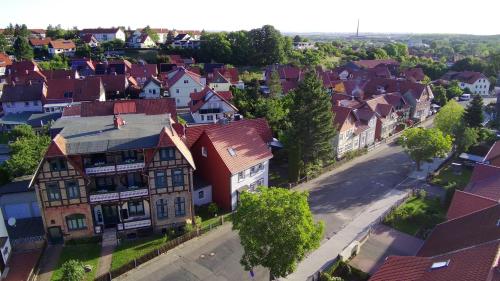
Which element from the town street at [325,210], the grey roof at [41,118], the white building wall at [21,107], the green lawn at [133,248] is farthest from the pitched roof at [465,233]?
the white building wall at [21,107]

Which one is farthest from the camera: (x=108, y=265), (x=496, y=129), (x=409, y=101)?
(x=409, y=101)

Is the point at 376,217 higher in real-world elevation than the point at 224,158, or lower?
lower

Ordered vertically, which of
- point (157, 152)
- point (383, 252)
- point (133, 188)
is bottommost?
point (383, 252)

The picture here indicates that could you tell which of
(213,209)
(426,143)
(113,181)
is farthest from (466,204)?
(113,181)

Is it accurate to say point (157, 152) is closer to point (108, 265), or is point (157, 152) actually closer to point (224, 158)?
point (224, 158)

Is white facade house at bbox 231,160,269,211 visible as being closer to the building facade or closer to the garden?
the building facade

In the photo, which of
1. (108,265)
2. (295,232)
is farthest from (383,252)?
(108,265)

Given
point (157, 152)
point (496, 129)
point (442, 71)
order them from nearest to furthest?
point (157, 152) < point (496, 129) < point (442, 71)
